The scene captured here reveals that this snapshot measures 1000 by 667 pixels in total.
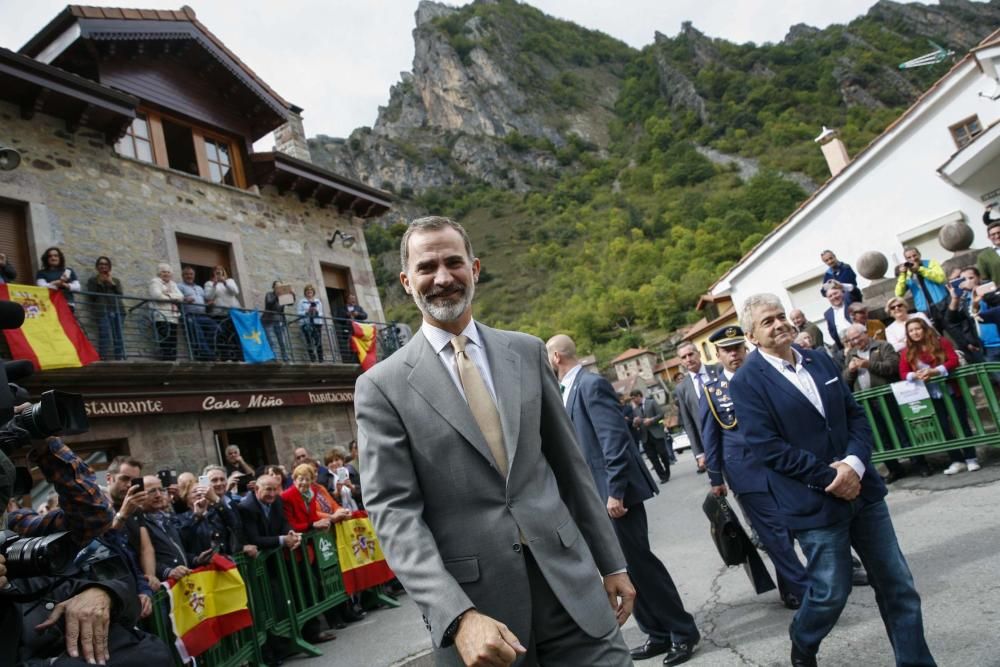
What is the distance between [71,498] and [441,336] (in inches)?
58.9

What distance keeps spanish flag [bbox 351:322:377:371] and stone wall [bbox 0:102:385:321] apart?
151 centimetres

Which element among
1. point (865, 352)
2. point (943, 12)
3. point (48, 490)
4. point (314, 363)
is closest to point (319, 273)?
point (314, 363)

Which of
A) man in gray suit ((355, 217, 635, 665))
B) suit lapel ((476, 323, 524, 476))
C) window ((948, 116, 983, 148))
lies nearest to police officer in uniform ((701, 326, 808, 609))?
man in gray suit ((355, 217, 635, 665))

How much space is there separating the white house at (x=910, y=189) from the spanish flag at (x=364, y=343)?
13496mm

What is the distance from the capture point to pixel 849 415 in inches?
126

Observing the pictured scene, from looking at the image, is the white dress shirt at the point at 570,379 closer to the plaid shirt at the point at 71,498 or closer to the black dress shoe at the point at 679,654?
the black dress shoe at the point at 679,654

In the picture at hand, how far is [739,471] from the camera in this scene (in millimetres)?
4547

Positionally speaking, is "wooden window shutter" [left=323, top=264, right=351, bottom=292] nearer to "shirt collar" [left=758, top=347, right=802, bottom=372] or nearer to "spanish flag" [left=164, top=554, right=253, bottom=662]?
"spanish flag" [left=164, top=554, right=253, bottom=662]

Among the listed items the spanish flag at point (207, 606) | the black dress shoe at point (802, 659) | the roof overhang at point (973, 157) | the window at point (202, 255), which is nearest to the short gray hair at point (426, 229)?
the black dress shoe at point (802, 659)

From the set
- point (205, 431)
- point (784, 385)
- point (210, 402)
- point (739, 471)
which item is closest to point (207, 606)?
point (739, 471)

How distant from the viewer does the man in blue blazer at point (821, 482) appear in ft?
9.27

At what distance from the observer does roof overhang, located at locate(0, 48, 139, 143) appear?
10000mm

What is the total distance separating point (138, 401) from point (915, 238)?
2036 cm

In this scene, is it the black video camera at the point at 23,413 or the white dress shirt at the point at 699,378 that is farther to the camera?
the white dress shirt at the point at 699,378
